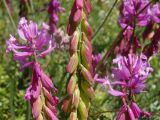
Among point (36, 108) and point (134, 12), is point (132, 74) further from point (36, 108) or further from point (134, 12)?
point (134, 12)

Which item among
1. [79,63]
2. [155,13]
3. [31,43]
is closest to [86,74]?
[79,63]

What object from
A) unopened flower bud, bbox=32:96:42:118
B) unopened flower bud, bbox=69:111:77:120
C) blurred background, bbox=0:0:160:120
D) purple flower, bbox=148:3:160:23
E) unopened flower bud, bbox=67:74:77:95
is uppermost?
purple flower, bbox=148:3:160:23

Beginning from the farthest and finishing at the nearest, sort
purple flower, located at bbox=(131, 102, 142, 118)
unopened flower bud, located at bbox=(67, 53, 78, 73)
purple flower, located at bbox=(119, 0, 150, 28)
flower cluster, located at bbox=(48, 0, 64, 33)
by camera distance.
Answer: flower cluster, located at bbox=(48, 0, 64, 33) < purple flower, located at bbox=(119, 0, 150, 28) < purple flower, located at bbox=(131, 102, 142, 118) < unopened flower bud, located at bbox=(67, 53, 78, 73)

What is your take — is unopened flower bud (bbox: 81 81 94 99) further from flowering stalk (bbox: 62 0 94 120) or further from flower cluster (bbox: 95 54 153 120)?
flower cluster (bbox: 95 54 153 120)

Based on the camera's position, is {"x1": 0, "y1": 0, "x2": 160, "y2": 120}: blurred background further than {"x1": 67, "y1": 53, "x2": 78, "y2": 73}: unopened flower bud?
Yes

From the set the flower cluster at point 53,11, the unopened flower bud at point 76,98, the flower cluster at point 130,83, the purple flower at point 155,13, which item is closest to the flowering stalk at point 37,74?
the unopened flower bud at point 76,98

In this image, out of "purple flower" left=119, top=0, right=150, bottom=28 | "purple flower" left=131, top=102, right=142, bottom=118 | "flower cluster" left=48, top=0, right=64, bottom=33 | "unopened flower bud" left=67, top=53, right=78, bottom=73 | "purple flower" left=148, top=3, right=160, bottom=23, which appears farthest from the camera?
"flower cluster" left=48, top=0, right=64, bottom=33

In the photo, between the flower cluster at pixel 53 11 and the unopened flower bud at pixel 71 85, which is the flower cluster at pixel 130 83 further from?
the flower cluster at pixel 53 11

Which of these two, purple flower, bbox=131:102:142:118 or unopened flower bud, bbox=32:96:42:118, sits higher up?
unopened flower bud, bbox=32:96:42:118

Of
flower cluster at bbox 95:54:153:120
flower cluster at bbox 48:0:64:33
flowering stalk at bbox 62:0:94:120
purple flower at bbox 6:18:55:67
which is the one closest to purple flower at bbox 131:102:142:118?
flower cluster at bbox 95:54:153:120
